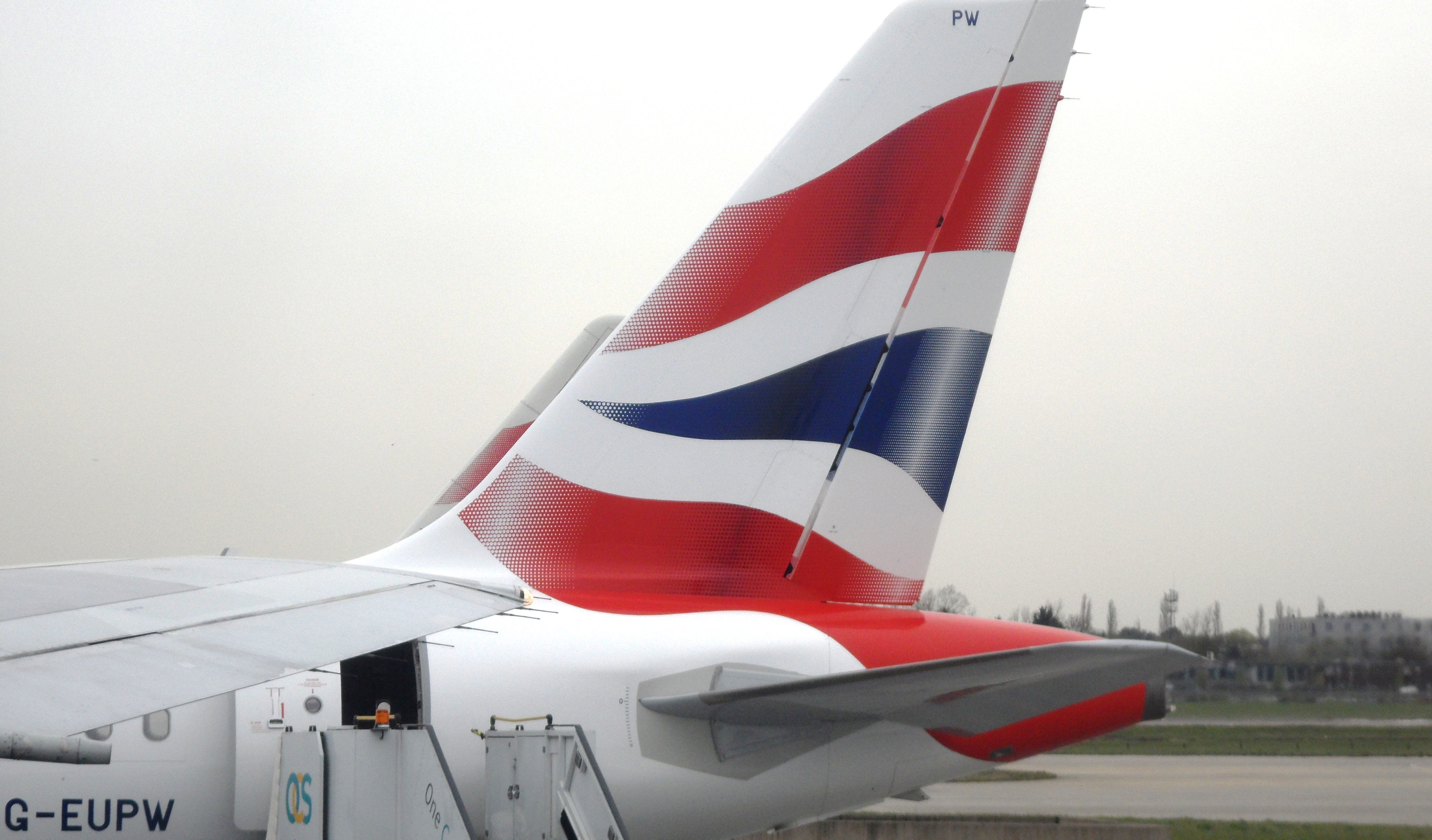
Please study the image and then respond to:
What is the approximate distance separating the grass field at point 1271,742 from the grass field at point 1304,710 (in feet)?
3.16

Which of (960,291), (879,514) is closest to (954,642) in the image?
(879,514)

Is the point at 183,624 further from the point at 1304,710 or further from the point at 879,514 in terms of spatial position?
the point at 1304,710

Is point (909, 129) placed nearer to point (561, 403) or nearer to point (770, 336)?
point (770, 336)

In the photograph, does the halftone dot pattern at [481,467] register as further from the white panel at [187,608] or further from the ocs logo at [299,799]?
the ocs logo at [299,799]

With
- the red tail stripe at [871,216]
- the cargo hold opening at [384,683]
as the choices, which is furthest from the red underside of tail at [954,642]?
the red tail stripe at [871,216]

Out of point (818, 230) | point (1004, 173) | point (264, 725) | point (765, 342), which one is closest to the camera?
point (264, 725)

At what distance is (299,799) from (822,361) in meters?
4.80

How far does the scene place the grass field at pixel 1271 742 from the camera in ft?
111

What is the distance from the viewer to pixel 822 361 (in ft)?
30.8

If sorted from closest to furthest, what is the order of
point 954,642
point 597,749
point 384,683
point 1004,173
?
1. point 597,749
2. point 384,683
3. point 954,642
4. point 1004,173

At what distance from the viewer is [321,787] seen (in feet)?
20.2

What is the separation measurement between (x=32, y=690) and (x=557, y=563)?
16.7 ft

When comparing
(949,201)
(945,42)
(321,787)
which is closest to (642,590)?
(321,787)

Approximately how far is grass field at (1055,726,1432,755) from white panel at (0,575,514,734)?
28.5 m
